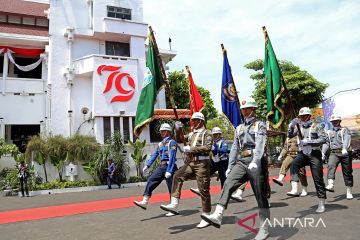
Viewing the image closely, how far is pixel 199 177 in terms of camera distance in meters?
6.04

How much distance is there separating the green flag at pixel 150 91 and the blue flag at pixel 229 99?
3.12m

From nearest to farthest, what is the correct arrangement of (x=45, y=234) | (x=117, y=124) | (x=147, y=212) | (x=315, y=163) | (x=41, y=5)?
(x=45, y=234) → (x=315, y=163) → (x=147, y=212) → (x=117, y=124) → (x=41, y=5)

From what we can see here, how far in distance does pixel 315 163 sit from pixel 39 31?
22664 millimetres

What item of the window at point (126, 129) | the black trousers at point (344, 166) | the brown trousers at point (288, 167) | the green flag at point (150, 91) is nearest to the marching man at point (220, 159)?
the brown trousers at point (288, 167)

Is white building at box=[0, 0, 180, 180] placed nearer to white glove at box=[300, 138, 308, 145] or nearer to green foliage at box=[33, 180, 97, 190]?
green foliage at box=[33, 180, 97, 190]

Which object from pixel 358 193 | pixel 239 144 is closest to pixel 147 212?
pixel 239 144

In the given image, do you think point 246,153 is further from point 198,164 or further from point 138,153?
point 138,153

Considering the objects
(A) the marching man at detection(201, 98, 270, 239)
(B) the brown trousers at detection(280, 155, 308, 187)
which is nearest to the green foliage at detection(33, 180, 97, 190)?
(B) the brown trousers at detection(280, 155, 308, 187)

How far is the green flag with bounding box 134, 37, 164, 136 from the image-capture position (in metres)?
8.78

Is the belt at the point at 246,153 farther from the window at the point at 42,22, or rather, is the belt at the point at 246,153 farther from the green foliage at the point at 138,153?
the window at the point at 42,22

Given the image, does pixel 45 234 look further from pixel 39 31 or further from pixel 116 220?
pixel 39 31

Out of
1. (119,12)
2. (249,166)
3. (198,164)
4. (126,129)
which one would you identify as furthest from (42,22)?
(249,166)

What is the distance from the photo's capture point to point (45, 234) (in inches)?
243

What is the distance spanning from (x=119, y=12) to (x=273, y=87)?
655 inches
